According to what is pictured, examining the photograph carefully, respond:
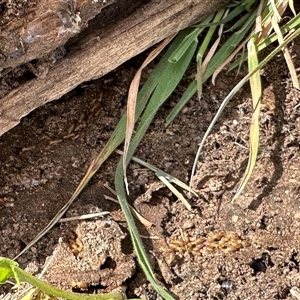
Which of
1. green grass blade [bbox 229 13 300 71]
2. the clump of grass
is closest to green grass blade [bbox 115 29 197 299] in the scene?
the clump of grass

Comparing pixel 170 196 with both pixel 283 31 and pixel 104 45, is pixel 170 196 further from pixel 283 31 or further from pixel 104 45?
pixel 283 31

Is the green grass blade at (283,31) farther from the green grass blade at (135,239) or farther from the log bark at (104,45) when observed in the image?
the green grass blade at (135,239)

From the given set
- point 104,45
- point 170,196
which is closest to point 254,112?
point 170,196

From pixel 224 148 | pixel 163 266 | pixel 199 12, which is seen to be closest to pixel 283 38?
pixel 199 12

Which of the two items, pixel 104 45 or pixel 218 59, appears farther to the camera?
pixel 218 59

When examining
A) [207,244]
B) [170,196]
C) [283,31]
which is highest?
[283,31]

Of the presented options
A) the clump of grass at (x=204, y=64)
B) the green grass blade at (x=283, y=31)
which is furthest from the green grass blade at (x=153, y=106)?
the green grass blade at (x=283, y=31)
